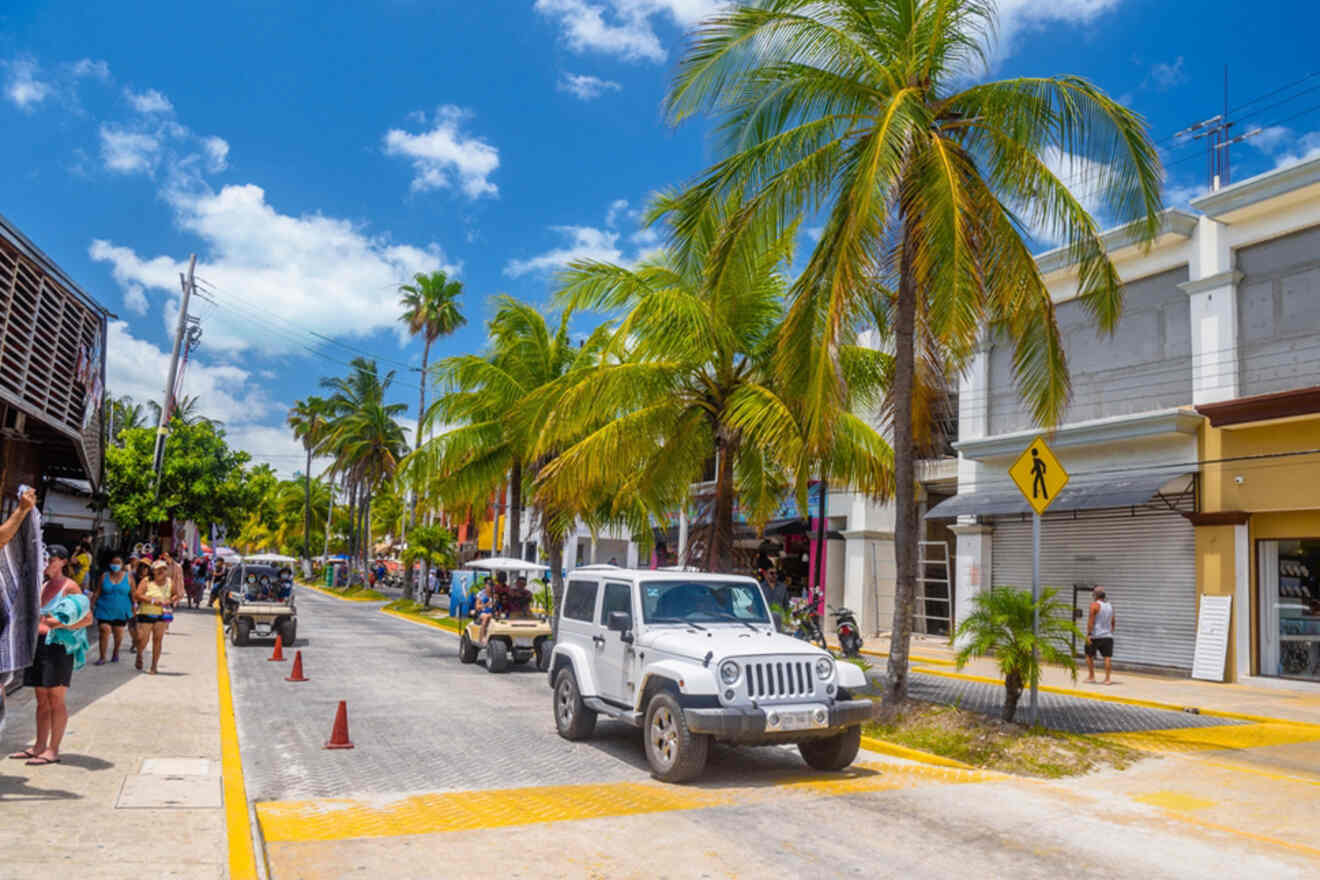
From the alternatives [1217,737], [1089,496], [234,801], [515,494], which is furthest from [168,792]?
[1089,496]

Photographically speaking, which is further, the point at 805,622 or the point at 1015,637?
the point at 805,622

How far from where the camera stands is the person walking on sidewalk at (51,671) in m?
7.76

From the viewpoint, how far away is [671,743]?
859 cm

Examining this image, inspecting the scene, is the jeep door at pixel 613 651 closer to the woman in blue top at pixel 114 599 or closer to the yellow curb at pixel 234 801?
the yellow curb at pixel 234 801

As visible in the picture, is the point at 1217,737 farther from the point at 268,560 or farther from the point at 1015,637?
the point at 268,560

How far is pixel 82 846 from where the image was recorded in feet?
19.2

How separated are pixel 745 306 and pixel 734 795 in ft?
28.6

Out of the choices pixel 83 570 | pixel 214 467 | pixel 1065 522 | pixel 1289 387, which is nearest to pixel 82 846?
pixel 83 570

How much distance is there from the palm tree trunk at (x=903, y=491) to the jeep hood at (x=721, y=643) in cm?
257

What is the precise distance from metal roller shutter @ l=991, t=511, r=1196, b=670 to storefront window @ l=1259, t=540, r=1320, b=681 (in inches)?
52.5

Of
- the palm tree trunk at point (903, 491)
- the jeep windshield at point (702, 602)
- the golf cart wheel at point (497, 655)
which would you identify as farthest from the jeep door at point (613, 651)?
the golf cart wheel at point (497, 655)

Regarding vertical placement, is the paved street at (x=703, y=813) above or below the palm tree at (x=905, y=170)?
below

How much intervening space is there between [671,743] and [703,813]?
1155 mm

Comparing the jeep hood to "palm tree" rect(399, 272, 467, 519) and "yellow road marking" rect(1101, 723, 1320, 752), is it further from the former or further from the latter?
"palm tree" rect(399, 272, 467, 519)
